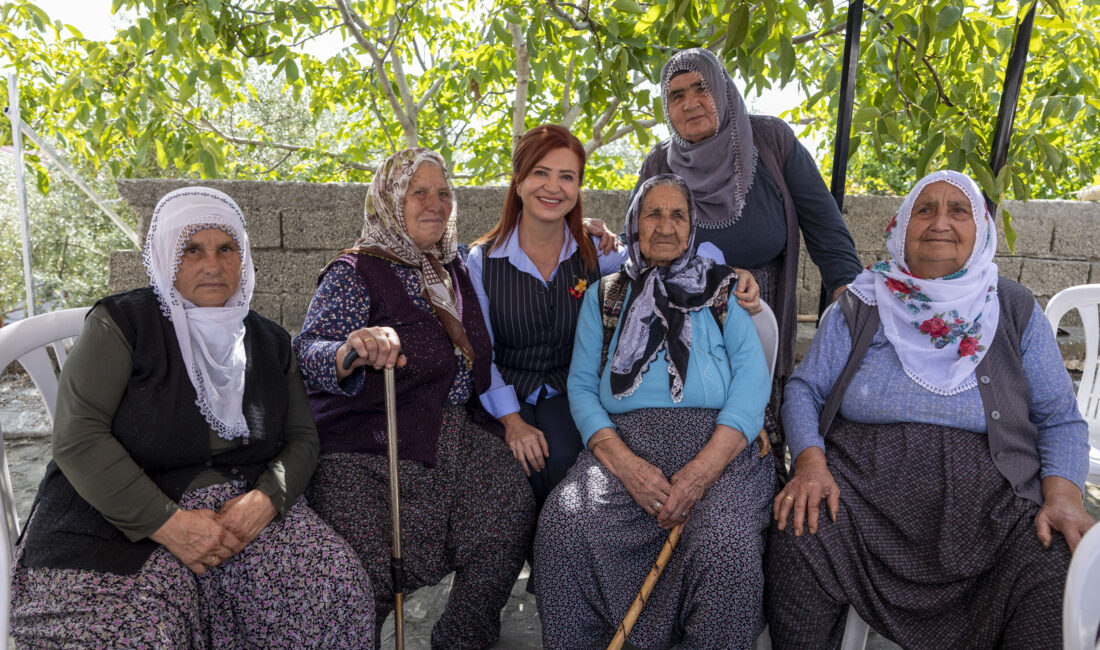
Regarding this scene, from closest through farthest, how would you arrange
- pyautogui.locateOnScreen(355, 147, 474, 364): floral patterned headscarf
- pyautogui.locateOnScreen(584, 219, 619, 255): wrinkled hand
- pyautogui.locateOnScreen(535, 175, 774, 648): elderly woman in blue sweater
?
1. pyautogui.locateOnScreen(535, 175, 774, 648): elderly woman in blue sweater
2. pyautogui.locateOnScreen(355, 147, 474, 364): floral patterned headscarf
3. pyautogui.locateOnScreen(584, 219, 619, 255): wrinkled hand

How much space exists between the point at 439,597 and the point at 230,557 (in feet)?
3.19

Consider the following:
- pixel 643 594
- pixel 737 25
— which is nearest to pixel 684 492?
pixel 643 594

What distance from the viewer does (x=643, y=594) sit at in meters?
1.90

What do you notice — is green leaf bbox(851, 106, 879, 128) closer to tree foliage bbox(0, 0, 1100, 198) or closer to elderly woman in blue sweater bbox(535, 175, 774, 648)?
tree foliage bbox(0, 0, 1100, 198)

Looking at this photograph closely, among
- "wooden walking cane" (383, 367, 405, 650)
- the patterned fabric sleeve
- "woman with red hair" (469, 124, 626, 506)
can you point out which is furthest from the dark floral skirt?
"woman with red hair" (469, 124, 626, 506)

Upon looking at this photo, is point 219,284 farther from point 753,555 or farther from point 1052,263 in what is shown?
point 1052,263

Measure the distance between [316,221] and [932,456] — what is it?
333 cm

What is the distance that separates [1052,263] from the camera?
4.62 m

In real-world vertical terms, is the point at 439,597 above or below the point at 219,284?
below

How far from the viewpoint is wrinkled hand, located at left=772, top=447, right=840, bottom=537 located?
1.88 m

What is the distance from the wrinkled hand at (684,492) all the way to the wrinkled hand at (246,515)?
41.3 inches

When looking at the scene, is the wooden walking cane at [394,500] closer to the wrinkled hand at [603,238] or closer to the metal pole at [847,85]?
the wrinkled hand at [603,238]

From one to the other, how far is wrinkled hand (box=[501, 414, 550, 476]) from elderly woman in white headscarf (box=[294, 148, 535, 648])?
0.12 ft

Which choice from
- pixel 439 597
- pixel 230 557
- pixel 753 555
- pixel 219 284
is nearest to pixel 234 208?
pixel 219 284
